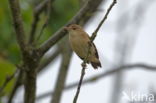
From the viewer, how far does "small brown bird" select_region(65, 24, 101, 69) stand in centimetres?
416

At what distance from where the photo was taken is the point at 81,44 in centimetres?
417

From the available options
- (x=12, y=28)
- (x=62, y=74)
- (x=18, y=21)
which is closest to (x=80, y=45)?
(x=18, y=21)

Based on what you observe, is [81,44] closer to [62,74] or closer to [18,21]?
[18,21]

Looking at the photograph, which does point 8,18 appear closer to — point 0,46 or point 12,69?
point 0,46

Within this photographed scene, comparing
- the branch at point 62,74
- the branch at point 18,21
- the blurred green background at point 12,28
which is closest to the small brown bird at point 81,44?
the branch at point 18,21

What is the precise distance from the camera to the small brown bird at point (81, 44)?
4.16 metres

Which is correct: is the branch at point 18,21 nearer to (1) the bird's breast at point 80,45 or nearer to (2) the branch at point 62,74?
(1) the bird's breast at point 80,45

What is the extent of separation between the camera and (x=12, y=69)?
601 centimetres

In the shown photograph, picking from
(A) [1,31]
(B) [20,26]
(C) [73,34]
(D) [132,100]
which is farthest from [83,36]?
(A) [1,31]

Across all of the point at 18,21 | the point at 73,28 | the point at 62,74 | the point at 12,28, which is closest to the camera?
the point at 18,21

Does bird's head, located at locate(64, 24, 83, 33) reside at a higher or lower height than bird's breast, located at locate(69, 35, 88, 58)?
higher

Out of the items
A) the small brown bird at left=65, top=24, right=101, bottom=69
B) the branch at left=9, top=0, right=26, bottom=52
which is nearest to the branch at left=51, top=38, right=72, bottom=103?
the small brown bird at left=65, top=24, right=101, bottom=69

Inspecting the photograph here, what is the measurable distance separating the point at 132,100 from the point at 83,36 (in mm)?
907

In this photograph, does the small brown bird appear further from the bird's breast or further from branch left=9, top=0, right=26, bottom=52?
branch left=9, top=0, right=26, bottom=52
